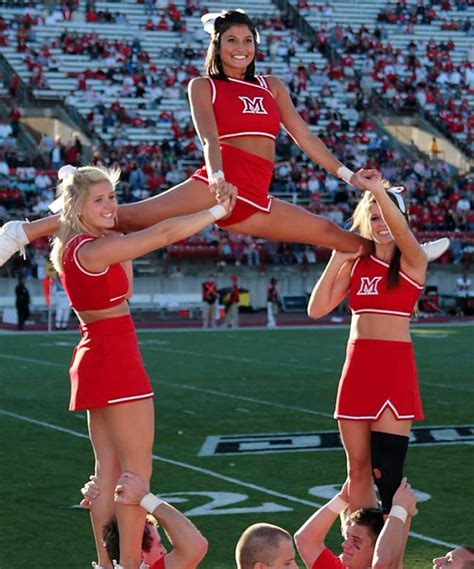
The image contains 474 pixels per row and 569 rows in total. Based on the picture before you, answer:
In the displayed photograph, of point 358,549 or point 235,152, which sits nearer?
point 358,549

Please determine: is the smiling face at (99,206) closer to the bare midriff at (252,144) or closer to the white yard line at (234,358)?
the bare midriff at (252,144)

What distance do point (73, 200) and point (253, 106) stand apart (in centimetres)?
92

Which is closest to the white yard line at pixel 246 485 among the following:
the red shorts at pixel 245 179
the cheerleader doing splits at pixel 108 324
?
the red shorts at pixel 245 179

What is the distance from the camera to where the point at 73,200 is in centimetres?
500

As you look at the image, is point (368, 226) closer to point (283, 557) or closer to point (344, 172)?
point (344, 172)

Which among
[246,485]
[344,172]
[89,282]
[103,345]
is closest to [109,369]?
[103,345]

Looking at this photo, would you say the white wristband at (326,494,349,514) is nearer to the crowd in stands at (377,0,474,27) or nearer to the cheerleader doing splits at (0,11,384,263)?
the cheerleader doing splits at (0,11,384,263)

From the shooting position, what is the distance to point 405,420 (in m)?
5.60

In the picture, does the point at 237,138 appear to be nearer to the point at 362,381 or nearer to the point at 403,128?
the point at 362,381

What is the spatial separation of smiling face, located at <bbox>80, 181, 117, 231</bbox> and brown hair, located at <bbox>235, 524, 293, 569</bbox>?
1.30 m

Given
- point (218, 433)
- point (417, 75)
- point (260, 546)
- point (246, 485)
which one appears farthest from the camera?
point (417, 75)

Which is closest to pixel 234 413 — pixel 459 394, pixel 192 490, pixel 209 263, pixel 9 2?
pixel 459 394

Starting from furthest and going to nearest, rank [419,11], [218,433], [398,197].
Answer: [419,11]
[218,433]
[398,197]

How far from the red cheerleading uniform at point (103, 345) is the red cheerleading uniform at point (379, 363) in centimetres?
101
